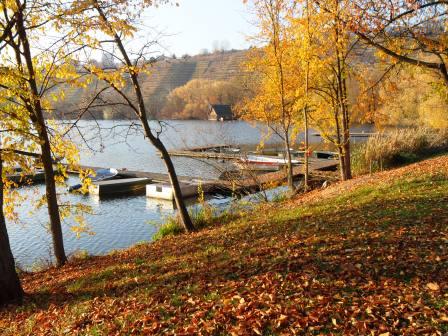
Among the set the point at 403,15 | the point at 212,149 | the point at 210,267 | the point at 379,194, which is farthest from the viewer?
the point at 212,149

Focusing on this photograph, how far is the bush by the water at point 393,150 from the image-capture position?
19.5 metres

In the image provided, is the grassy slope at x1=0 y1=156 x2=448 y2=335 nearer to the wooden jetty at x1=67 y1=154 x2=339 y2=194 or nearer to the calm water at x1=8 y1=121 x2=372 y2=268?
the calm water at x1=8 y1=121 x2=372 y2=268

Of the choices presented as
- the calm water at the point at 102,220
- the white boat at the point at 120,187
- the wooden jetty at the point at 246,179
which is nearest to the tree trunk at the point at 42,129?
the calm water at the point at 102,220

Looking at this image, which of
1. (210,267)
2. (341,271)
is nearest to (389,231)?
(341,271)

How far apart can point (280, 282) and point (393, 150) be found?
56.7ft

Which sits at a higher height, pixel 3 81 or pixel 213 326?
pixel 3 81

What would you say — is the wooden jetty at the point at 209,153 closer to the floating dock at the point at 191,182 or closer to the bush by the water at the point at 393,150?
the floating dock at the point at 191,182

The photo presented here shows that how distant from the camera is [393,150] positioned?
20.6m

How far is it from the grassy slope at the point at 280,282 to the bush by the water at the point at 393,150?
10.4 metres

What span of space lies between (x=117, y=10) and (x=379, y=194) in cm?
753

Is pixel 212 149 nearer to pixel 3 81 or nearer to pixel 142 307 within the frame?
pixel 3 81

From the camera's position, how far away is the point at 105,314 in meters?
5.58

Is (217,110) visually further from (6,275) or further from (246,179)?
(6,275)

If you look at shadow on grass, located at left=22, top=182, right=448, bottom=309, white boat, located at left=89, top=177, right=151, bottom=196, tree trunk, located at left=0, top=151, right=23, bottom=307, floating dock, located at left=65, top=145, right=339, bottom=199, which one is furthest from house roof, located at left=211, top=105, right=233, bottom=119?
tree trunk, located at left=0, top=151, right=23, bottom=307
